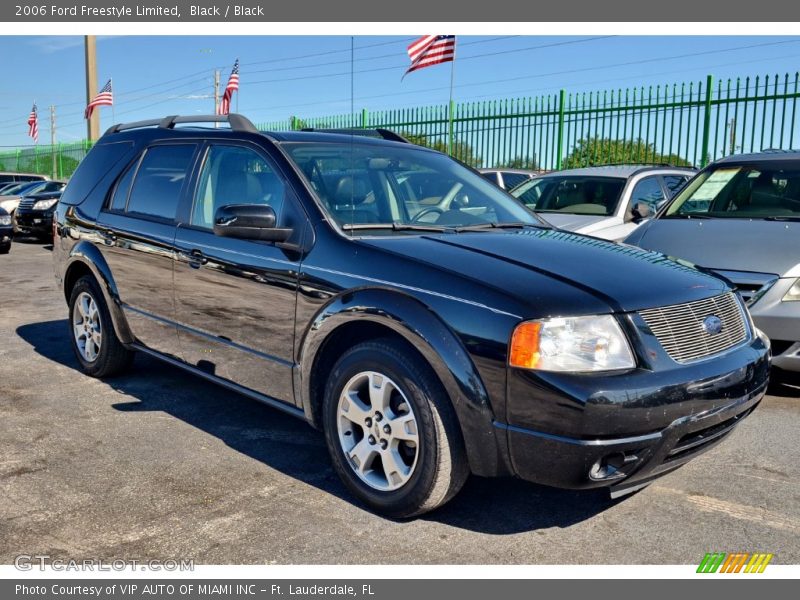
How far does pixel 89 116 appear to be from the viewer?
2423cm

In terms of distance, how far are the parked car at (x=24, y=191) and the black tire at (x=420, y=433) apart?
17.2 meters

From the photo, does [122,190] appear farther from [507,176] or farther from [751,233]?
[507,176]

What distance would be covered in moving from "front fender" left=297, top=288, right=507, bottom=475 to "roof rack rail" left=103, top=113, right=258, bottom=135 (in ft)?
4.95

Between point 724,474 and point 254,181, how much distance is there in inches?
113

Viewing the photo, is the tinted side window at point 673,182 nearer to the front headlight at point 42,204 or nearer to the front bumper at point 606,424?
the front bumper at point 606,424

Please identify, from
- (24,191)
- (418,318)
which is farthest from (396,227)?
(24,191)

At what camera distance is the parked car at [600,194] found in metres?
8.35

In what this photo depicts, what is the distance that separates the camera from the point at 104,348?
534 cm

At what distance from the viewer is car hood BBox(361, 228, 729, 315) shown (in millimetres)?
2986

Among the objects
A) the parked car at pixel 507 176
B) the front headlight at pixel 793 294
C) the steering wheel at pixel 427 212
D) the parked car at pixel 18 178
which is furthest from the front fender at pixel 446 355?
the parked car at pixel 18 178

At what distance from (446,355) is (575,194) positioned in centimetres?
648

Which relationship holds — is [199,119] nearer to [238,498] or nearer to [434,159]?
[434,159]

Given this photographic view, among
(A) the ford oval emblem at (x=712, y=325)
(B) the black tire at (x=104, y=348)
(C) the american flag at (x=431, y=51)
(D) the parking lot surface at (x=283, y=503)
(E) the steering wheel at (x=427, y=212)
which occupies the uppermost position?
(C) the american flag at (x=431, y=51)

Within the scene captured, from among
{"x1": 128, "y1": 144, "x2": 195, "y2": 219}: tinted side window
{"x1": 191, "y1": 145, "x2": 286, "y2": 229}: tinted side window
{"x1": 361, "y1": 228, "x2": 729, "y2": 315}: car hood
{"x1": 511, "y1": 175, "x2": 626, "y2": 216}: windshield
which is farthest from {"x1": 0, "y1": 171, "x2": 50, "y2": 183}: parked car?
{"x1": 361, "y1": 228, "x2": 729, "y2": 315}: car hood
